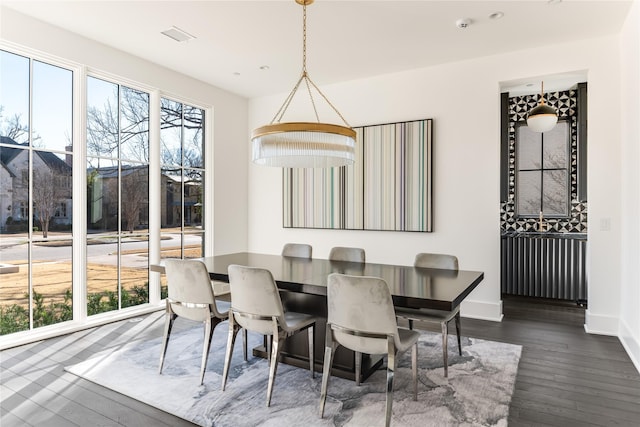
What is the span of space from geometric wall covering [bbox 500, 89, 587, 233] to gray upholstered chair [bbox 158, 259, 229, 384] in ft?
14.9

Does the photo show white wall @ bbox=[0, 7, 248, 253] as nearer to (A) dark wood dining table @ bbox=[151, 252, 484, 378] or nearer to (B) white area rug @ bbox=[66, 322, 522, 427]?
(A) dark wood dining table @ bbox=[151, 252, 484, 378]

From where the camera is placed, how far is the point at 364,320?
2164mm

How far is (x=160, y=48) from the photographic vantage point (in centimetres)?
427

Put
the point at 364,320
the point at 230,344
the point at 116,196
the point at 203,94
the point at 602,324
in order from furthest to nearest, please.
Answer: the point at 203,94 < the point at 116,196 < the point at 602,324 < the point at 230,344 < the point at 364,320

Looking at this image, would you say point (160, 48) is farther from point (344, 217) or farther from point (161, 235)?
point (344, 217)

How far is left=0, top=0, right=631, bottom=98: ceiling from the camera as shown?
11.0 ft

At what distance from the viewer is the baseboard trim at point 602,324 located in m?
3.81

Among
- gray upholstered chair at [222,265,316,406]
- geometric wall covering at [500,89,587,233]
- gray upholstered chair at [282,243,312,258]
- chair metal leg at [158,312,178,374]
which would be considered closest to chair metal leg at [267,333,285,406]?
gray upholstered chair at [222,265,316,406]

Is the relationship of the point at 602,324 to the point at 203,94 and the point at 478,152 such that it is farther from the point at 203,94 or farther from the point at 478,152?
the point at 203,94

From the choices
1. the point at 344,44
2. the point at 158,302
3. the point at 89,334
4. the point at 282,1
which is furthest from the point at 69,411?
the point at 344,44

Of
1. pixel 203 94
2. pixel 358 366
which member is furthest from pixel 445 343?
pixel 203 94

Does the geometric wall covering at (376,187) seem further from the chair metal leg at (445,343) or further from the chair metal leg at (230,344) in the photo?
the chair metal leg at (230,344)

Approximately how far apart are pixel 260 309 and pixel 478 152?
3233 millimetres

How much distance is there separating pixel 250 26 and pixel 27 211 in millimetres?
2765
